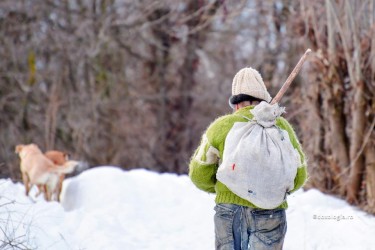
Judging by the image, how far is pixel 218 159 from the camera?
4.50m

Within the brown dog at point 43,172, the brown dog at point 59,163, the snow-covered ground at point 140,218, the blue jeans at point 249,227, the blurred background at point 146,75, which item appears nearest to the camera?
the blue jeans at point 249,227

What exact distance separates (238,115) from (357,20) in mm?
4200

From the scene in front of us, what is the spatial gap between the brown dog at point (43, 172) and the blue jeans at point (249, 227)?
476 cm

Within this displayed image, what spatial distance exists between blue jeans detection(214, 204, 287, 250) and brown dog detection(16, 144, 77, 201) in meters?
4.76

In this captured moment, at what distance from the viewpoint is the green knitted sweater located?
4387mm

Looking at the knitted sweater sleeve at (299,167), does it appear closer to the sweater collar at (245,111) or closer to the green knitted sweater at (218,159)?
the green knitted sweater at (218,159)

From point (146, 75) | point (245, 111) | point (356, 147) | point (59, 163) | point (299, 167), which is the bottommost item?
point (59, 163)

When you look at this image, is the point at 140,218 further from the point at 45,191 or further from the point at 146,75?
the point at 146,75

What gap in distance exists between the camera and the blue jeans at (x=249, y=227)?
4.38 m

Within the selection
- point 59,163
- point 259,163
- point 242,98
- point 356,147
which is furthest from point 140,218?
point 259,163

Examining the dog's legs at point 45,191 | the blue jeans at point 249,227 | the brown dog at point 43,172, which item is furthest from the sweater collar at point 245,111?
the dog's legs at point 45,191

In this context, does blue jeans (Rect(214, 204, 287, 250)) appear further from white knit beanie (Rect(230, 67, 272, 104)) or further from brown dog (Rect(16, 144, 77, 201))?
brown dog (Rect(16, 144, 77, 201))

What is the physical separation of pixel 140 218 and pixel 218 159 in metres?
3.54

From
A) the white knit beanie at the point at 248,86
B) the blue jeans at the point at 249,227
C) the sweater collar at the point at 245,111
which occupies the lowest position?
the blue jeans at the point at 249,227
